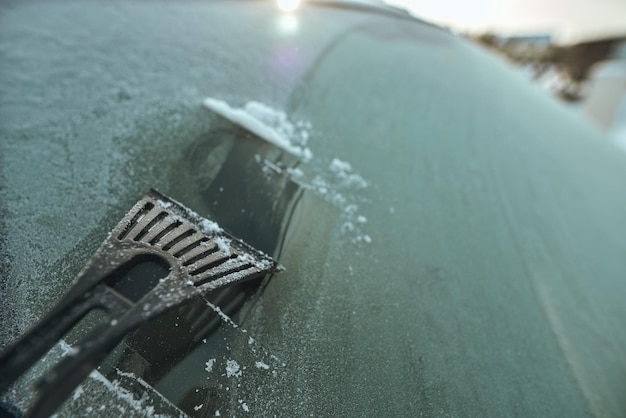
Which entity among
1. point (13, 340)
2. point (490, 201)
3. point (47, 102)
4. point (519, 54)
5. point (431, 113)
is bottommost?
point (13, 340)

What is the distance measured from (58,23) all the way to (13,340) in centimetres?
108

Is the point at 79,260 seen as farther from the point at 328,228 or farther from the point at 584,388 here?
the point at 584,388

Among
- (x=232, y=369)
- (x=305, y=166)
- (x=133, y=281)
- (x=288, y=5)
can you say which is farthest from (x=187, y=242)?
(x=288, y=5)

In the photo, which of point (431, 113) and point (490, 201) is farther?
point (431, 113)

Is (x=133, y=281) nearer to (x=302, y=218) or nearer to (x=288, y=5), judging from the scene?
(x=302, y=218)

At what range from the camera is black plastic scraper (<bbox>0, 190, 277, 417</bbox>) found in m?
0.43

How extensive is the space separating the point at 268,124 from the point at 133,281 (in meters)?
0.67

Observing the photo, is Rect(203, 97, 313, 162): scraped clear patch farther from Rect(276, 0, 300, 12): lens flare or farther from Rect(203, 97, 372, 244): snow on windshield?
Rect(276, 0, 300, 12): lens flare

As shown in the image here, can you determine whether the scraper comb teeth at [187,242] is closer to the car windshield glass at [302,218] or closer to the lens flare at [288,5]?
the car windshield glass at [302,218]

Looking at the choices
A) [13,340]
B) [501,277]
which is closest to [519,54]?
[501,277]

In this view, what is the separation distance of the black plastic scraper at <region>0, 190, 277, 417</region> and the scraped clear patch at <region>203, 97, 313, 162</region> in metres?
0.41

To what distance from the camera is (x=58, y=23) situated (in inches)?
49.1

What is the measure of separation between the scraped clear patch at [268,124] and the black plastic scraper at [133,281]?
0.41 metres

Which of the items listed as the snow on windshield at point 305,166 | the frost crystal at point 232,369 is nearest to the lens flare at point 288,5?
the snow on windshield at point 305,166
